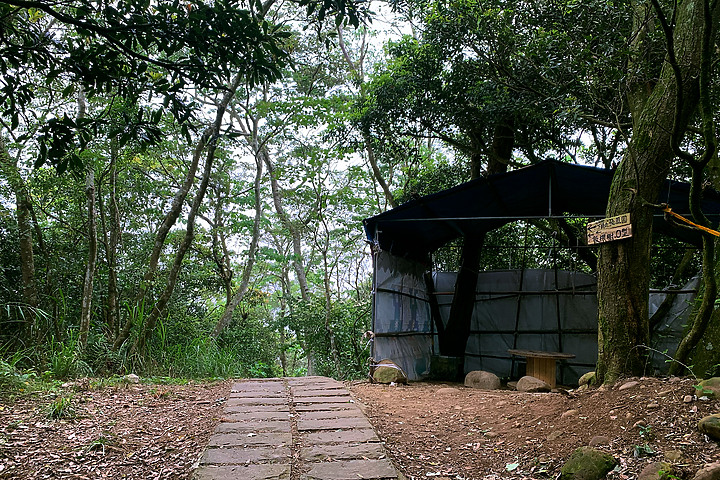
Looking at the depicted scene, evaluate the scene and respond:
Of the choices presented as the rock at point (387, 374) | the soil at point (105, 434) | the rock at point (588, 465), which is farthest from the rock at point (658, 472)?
the rock at point (387, 374)

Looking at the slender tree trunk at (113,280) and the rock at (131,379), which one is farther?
the slender tree trunk at (113,280)

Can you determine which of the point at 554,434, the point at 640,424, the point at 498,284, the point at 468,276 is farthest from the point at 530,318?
the point at 640,424

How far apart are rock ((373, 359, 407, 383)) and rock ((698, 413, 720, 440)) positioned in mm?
3830

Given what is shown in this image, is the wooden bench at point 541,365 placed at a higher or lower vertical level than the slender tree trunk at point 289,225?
lower

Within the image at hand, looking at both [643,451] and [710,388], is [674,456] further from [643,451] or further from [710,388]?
[710,388]

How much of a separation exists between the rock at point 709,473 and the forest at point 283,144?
1.22m

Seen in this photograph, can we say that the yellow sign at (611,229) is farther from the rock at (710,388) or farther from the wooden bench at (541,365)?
the wooden bench at (541,365)

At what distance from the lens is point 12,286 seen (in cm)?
592

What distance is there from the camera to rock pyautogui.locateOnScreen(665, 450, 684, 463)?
6.97 feet

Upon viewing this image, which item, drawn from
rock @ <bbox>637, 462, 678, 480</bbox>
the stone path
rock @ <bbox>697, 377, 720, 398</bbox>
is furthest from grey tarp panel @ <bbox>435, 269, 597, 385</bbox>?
rock @ <bbox>637, 462, 678, 480</bbox>

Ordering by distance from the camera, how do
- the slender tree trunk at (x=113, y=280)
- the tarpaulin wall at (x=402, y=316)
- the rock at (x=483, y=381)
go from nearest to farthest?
the slender tree trunk at (x=113, y=280)
the rock at (x=483, y=381)
the tarpaulin wall at (x=402, y=316)

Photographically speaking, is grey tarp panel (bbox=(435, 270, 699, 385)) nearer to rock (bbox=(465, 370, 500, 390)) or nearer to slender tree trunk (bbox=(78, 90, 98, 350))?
rock (bbox=(465, 370, 500, 390))

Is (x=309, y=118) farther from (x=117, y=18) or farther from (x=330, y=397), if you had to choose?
(x=117, y=18)

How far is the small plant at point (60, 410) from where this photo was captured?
10.4ft
